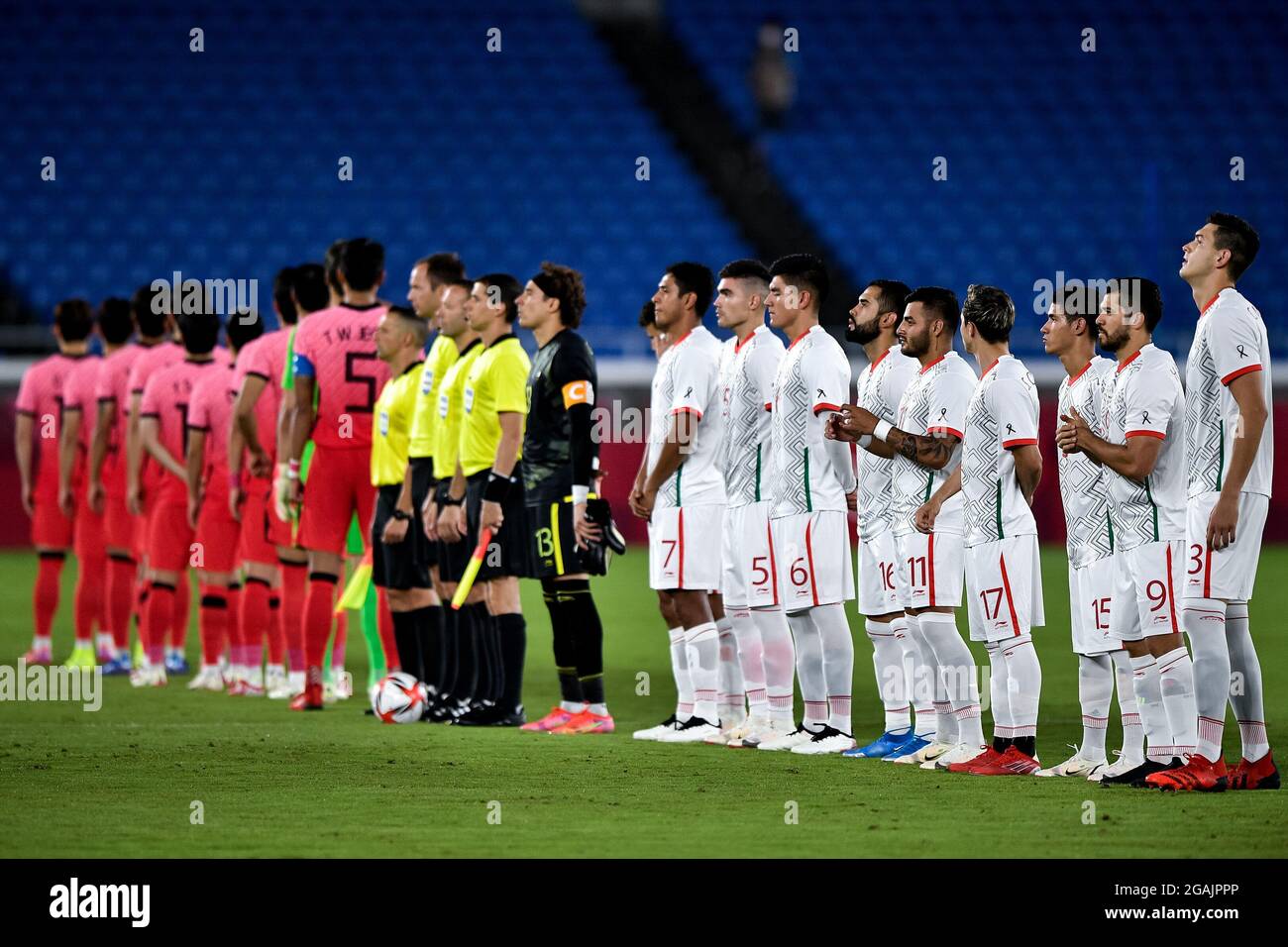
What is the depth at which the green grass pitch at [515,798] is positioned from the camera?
5.80m

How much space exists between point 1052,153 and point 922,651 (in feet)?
60.8

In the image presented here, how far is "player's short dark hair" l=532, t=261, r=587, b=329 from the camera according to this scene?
29.0 feet

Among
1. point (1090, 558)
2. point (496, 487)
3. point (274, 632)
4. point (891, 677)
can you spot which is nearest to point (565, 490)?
point (496, 487)

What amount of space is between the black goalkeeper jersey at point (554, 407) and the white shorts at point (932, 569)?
5.59 feet

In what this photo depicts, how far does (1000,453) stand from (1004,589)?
1.81 feet

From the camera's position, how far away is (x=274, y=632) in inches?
432

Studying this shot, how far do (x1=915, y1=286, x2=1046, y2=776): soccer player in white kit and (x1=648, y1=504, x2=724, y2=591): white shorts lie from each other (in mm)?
1329

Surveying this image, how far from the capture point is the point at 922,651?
7922 millimetres

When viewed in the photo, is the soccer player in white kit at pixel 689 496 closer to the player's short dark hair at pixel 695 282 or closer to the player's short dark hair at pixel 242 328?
the player's short dark hair at pixel 695 282

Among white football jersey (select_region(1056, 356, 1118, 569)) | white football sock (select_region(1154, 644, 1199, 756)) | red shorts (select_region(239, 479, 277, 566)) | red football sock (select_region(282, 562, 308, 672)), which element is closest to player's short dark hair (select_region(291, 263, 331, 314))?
red shorts (select_region(239, 479, 277, 566))

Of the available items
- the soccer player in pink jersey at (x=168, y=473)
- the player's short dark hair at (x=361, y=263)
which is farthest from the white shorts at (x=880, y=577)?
Result: the soccer player in pink jersey at (x=168, y=473)

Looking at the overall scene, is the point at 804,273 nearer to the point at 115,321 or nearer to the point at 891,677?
the point at 891,677
